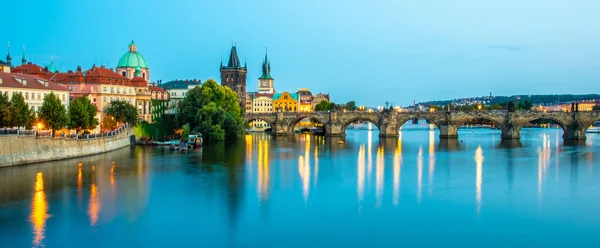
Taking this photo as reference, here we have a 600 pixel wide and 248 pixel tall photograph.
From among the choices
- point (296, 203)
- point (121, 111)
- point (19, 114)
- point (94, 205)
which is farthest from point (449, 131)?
point (94, 205)

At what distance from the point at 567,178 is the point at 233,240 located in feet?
88.4

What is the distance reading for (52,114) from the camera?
46875 mm

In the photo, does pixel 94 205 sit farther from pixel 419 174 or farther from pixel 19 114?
pixel 419 174

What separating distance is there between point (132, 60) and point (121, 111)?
32768mm

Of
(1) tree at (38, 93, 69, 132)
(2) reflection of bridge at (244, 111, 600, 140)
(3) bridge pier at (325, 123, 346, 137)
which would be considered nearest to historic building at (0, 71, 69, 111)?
(1) tree at (38, 93, 69, 132)

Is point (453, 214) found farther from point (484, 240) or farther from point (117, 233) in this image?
point (117, 233)

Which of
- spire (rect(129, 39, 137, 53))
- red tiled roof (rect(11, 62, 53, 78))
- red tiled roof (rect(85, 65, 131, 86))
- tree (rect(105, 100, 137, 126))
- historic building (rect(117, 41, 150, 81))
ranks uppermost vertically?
spire (rect(129, 39, 137, 53))

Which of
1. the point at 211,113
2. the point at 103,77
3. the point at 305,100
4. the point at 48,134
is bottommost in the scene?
the point at 48,134

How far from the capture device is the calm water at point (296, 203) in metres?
23.4

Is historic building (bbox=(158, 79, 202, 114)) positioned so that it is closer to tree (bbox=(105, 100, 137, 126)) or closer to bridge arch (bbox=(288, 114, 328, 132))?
bridge arch (bbox=(288, 114, 328, 132))

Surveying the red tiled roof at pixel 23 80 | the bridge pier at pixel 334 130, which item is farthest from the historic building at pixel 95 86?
the bridge pier at pixel 334 130

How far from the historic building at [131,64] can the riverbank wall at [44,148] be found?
4003cm

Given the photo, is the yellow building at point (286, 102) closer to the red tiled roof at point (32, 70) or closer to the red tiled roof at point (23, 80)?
the red tiled roof at point (32, 70)

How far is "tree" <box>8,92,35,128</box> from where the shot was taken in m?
41.9
